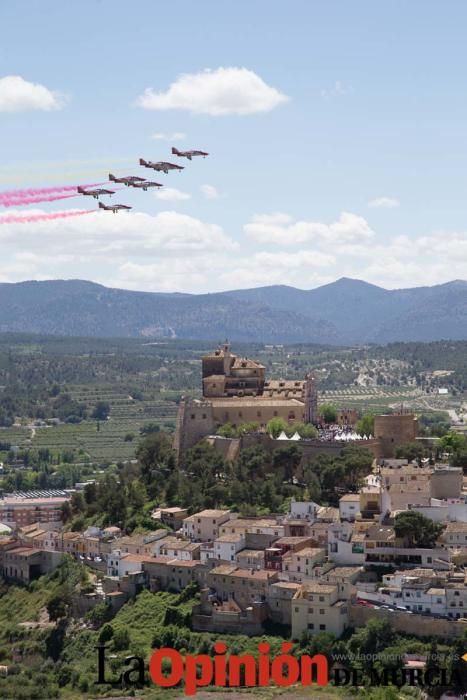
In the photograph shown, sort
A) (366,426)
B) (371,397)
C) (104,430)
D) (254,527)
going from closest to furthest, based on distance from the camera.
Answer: (254,527)
(366,426)
(104,430)
(371,397)

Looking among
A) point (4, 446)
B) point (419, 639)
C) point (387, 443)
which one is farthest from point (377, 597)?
point (4, 446)

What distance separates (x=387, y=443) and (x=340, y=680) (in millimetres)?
19342

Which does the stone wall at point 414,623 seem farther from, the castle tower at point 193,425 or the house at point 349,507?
the castle tower at point 193,425

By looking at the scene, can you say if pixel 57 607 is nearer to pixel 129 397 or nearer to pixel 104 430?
pixel 104 430

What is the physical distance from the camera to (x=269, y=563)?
49.8 m

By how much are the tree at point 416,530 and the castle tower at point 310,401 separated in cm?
1876

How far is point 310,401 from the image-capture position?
68.1 m

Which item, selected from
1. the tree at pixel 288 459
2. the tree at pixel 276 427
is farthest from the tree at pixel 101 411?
the tree at pixel 288 459

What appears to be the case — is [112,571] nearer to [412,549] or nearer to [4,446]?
[412,549]

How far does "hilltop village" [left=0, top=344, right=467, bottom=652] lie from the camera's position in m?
45.2

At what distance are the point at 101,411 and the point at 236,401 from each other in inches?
3363

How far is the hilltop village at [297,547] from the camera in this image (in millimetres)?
45219

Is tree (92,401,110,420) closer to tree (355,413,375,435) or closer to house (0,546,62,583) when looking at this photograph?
tree (355,413,375,435)

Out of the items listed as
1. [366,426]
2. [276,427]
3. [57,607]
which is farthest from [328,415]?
[57,607]
